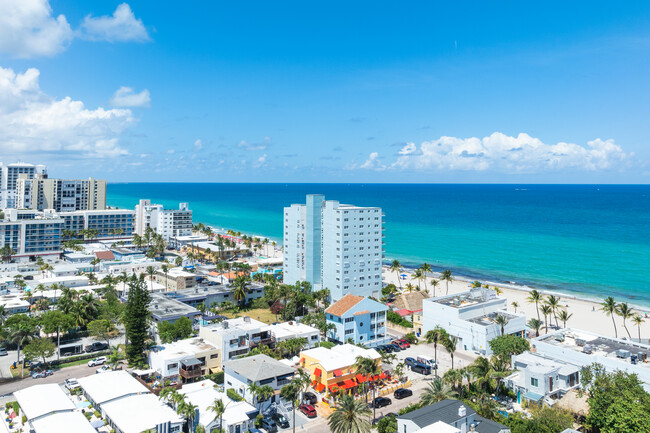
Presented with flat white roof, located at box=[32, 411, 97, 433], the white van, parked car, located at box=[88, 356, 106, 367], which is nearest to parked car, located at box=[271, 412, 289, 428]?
flat white roof, located at box=[32, 411, 97, 433]

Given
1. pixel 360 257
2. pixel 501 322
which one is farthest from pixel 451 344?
pixel 360 257

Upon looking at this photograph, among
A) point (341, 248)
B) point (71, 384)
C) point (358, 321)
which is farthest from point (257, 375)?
point (341, 248)

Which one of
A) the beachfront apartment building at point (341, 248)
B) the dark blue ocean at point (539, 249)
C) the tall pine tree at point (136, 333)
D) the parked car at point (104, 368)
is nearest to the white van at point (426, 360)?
the beachfront apartment building at point (341, 248)

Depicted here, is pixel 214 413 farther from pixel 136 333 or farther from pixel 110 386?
pixel 136 333

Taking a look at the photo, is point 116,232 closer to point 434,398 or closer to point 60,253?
point 60,253

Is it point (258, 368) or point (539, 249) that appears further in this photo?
point (539, 249)

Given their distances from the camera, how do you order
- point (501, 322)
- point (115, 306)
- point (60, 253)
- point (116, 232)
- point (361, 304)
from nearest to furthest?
point (501, 322) < point (361, 304) < point (115, 306) < point (60, 253) < point (116, 232)

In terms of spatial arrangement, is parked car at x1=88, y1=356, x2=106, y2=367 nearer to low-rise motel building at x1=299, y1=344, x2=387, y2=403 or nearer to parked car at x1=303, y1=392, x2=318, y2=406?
low-rise motel building at x1=299, y1=344, x2=387, y2=403
